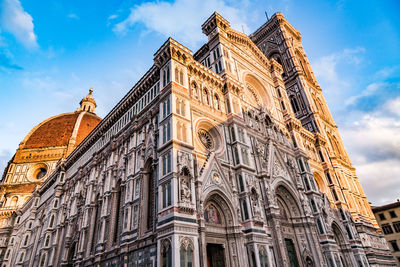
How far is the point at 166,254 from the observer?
13.8m

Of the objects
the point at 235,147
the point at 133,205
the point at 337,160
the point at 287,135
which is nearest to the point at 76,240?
the point at 133,205

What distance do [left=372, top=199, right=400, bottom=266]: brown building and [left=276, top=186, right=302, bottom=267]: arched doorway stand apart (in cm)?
3696

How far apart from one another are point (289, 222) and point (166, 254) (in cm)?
1378

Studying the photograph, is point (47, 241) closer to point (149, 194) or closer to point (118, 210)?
point (118, 210)

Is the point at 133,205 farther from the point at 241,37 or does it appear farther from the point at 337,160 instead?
the point at 337,160

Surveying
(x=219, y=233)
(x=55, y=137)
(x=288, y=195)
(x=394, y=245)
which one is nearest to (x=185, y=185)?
(x=219, y=233)

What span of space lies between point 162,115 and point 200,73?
6.29 meters

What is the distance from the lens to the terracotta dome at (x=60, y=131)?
2638 inches

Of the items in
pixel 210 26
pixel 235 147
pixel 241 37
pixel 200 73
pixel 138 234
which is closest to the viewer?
pixel 138 234

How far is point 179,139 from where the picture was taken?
1744 centimetres

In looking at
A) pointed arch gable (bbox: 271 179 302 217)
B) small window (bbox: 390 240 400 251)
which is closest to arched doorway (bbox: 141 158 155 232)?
pointed arch gable (bbox: 271 179 302 217)

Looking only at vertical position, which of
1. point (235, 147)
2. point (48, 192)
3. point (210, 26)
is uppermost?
point (210, 26)

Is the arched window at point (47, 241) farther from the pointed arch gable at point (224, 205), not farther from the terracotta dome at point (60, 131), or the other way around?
the terracotta dome at point (60, 131)

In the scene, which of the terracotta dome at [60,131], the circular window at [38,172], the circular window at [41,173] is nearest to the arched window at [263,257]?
the circular window at [38,172]
